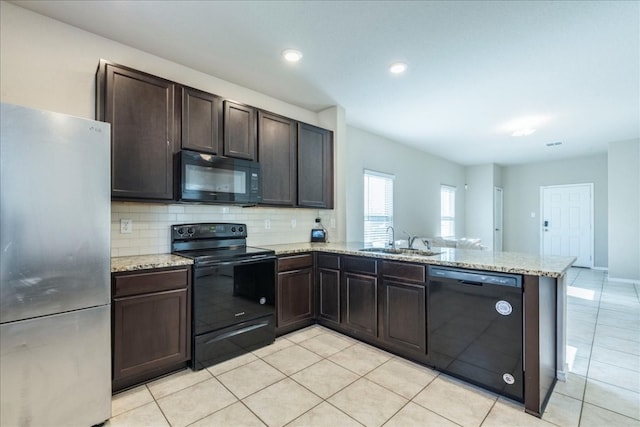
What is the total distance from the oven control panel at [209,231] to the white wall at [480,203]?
22.3 ft

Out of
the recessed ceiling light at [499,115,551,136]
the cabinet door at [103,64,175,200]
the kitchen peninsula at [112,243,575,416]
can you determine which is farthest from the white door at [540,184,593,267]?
the cabinet door at [103,64,175,200]

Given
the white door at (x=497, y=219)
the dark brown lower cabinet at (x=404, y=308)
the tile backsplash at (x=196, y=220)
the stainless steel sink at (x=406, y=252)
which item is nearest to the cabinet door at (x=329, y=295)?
the stainless steel sink at (x=406, y=252)

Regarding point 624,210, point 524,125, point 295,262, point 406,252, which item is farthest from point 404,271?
point 624,210

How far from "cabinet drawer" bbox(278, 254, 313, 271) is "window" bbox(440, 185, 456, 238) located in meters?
4.81

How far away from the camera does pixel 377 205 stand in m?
5.20

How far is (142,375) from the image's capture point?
217 cm

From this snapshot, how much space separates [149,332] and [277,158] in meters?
→ 2.01

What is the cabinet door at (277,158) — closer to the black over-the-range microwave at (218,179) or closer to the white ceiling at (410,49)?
the black over-the-range microwave at (218,179)

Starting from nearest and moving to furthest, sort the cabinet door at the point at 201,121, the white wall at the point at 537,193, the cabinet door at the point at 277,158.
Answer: the cabinet door at the point at 201,121
the cabinet door at the point at 277,158
the white wall at the point at 537,193

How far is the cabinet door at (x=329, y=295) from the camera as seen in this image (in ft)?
10.1

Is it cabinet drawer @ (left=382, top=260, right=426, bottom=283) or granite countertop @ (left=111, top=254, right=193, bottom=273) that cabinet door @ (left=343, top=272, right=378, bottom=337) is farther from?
granite countertop @ (left=111, top=254, right=193, bottom=273)

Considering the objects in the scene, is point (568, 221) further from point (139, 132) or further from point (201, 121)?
point (139, 132)

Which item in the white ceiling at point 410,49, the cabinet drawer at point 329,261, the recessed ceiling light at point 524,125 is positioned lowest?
the cabinet drawer at point 329,261

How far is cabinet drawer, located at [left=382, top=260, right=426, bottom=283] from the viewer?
239cm
